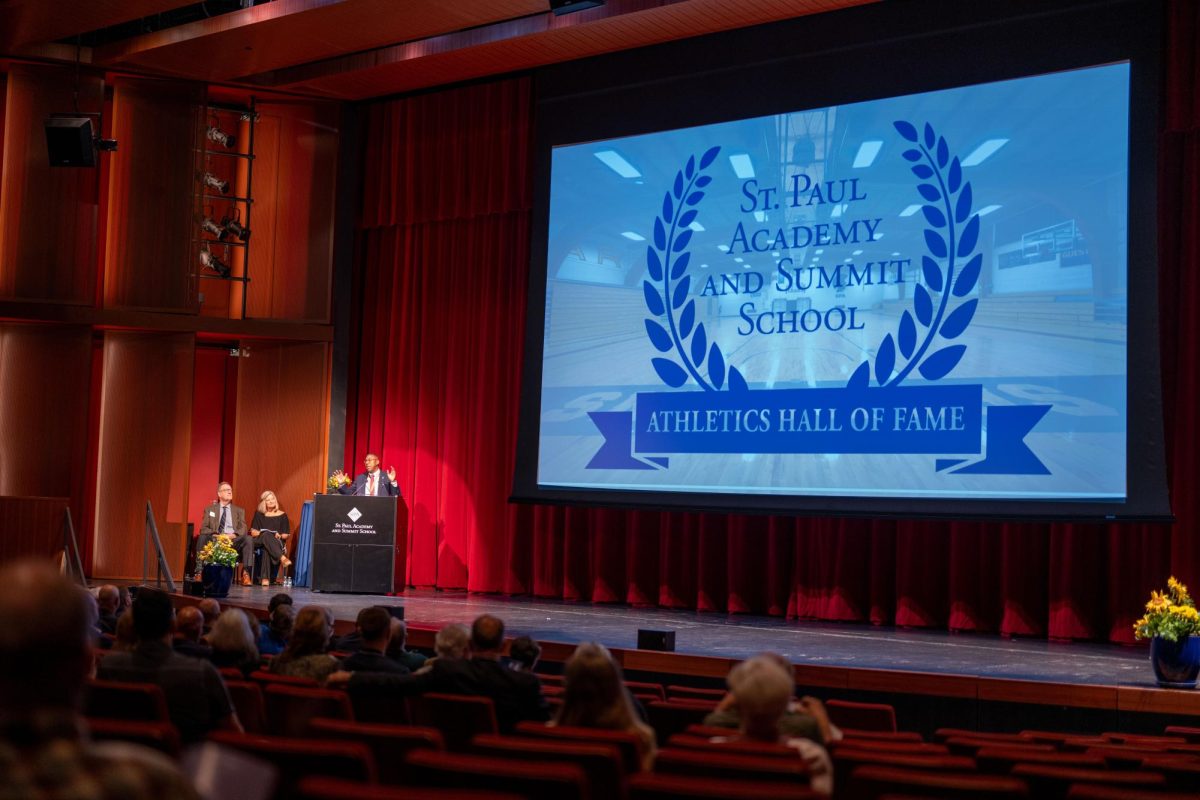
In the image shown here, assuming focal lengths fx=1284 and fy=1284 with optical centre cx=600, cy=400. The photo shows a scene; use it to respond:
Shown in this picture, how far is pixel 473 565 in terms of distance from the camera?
12.0 m

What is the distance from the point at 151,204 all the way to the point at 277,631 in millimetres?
8071

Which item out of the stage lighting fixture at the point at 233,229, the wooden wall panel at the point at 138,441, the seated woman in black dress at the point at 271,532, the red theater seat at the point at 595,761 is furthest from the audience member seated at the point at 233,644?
the stage lighting fixture at the point at 233,229

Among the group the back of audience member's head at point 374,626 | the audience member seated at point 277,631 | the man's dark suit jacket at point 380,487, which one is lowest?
the audience member seated at point 277,631

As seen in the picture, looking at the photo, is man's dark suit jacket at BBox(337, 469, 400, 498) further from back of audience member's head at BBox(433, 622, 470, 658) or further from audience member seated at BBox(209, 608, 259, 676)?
back of audience member's head at BBox(433, 622, 470, 658)

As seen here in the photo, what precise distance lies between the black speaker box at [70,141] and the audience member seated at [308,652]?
799cm

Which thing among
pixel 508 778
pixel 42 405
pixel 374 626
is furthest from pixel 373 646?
pixel 42 405

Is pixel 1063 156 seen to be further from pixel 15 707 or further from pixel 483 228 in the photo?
pixel 15 707

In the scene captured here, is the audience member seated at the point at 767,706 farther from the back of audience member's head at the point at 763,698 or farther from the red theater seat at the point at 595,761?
the red theater seat at the point at 595,761

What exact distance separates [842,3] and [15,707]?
9088 millimetres

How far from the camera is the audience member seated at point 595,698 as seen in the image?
3020 millimetres

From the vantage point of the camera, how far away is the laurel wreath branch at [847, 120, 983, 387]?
8523mm

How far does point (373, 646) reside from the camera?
4.31 m

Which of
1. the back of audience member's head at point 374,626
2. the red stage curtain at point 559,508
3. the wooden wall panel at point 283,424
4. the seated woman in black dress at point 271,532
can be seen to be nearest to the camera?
the back of audience member's head at point 374,626

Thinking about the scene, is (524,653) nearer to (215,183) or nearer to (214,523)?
(214,523)
